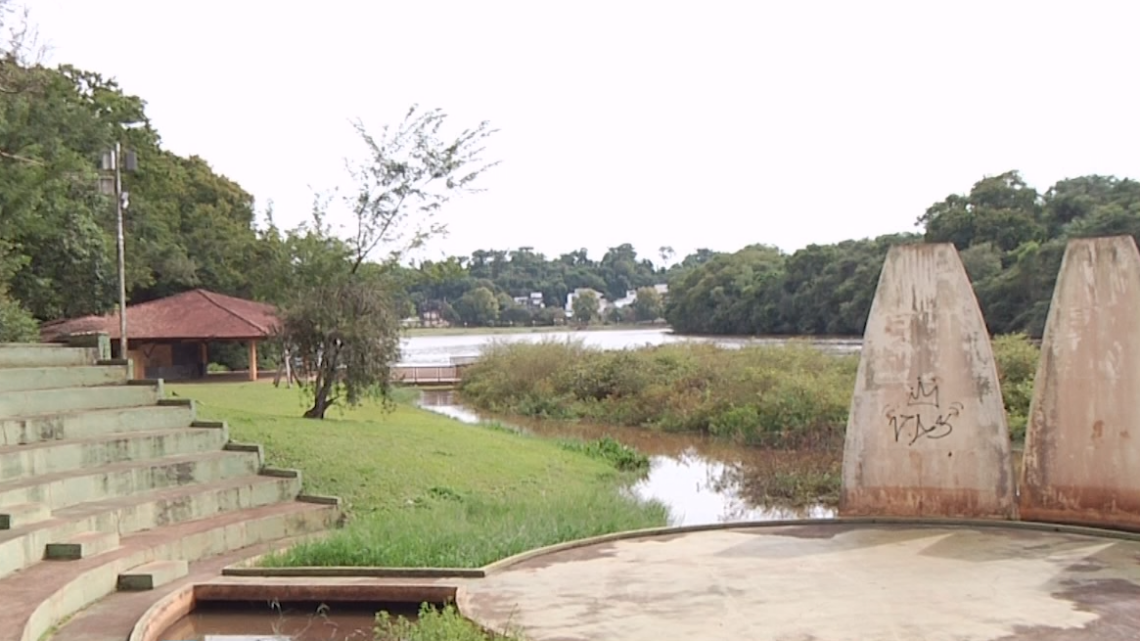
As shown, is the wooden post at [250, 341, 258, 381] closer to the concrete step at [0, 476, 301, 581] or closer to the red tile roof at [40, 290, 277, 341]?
the red tile roof at [40, 290, 277, 341]

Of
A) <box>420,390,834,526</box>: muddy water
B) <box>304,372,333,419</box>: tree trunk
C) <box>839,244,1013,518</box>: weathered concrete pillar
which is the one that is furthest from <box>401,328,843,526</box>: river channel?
<box>839,244,1013,518</box>: weathered concrete pillar

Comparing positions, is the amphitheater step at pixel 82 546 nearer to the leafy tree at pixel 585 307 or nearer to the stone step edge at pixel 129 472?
the stone step edge at pixel 129 472

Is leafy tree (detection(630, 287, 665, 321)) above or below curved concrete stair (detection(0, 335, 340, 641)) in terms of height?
above

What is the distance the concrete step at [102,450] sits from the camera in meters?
8.40

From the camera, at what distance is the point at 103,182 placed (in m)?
20.6

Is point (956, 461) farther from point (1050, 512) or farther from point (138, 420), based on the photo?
point (138, 420)

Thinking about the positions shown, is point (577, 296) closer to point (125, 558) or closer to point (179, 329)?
point (179, 329)

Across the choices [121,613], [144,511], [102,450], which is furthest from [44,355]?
[121,613]

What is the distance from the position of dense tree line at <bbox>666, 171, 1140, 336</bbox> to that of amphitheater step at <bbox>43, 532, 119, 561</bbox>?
1199cm

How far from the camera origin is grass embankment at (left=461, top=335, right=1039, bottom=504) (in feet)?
62.0

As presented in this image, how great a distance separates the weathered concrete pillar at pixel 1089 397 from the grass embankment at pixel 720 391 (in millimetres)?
5633

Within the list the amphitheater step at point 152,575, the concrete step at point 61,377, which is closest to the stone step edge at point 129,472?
the amphitheater step at point 152,575

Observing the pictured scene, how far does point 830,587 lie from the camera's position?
6648mm

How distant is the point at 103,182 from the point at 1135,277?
19.0 m
